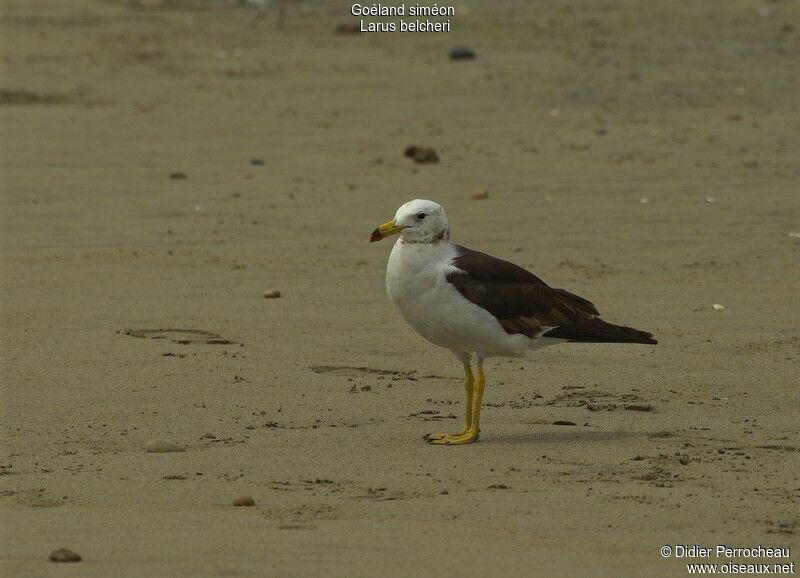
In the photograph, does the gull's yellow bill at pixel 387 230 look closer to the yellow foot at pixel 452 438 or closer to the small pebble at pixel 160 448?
the yellow foot at pixel 452 438

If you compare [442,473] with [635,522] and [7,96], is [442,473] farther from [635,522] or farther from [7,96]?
[7,96]

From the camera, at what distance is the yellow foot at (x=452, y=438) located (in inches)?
263

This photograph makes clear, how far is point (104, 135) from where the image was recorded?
1534 centimetres

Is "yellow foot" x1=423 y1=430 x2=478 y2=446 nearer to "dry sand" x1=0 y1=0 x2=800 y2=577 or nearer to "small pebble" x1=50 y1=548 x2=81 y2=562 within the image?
"dry sand" x1=0 y1=0 x2=800 y2=577

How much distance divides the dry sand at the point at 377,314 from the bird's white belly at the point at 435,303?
0.45 metres

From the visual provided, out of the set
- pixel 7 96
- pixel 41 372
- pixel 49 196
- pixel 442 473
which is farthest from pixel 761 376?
pixel 7 96

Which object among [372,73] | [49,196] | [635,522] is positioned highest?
[372,73]

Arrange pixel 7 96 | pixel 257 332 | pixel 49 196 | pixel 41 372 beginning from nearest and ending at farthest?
pixel 41 372 → pixel 257 332 → pixel 49 196 → pixel 7 96

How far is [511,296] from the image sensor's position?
6922 millimetres

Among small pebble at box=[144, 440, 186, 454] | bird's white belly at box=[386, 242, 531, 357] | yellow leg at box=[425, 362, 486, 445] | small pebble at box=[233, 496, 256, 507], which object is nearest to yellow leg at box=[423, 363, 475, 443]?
yellow leg at box=[425, 362, 486, 445]

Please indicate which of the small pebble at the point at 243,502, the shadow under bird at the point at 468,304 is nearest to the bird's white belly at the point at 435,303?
the shadow under bird at the point at 468,304

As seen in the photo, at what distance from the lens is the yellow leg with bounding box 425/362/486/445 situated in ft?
22.0

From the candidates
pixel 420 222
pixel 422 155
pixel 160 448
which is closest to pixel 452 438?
pixel 420 222

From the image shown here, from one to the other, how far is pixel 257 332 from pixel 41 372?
1.34 m
